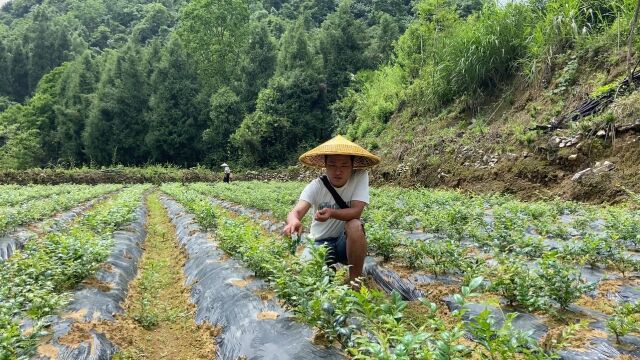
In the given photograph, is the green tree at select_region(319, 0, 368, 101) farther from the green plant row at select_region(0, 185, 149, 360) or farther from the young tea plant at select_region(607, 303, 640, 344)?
the young tea plant at select_region(607, 303, 640, 344)

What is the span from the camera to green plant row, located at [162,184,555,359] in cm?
192

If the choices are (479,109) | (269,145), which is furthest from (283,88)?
(479,109)

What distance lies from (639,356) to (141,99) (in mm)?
40979

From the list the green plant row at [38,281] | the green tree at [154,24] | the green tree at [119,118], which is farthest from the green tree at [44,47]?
the green plant row at [38,281]

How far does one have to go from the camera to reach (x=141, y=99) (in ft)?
127

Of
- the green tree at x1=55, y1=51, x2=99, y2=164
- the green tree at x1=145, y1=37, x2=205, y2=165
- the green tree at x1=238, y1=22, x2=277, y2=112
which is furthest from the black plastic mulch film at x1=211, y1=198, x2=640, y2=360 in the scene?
the green tree at x1=55, y1=51, x2=99, y2=164

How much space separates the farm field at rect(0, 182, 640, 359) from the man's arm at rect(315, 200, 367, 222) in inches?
13.3

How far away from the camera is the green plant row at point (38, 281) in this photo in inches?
107

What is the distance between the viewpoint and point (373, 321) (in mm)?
2473

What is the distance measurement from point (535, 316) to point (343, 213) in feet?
5.58

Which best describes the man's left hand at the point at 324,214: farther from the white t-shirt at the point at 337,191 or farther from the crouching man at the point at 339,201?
the white t-shirt at the point at 337,191

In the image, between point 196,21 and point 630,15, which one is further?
point 196,21

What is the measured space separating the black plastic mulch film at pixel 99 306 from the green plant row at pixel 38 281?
5.5 inches

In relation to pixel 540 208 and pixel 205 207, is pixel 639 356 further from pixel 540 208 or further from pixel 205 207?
pixel 205 207
